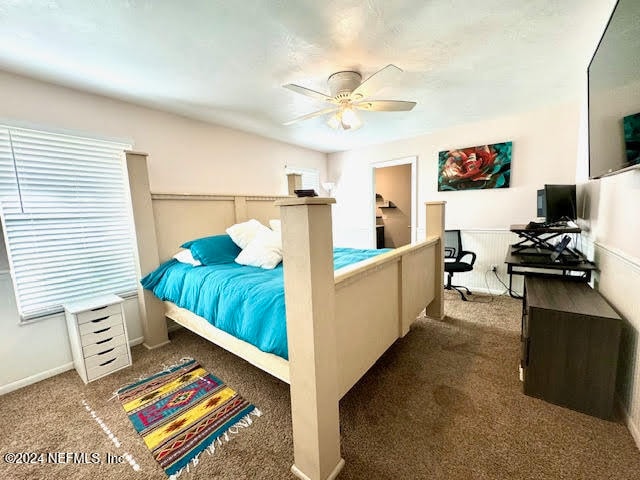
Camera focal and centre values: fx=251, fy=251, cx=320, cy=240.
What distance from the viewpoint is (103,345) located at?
203cm

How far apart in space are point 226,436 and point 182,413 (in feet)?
1.26

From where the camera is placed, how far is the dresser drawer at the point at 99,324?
1945 millimetres

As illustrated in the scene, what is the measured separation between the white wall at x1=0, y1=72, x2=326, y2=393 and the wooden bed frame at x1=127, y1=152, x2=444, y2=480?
424 mm

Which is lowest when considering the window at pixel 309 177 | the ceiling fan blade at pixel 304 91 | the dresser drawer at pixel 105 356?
the dresser drawer at pixel 105 356

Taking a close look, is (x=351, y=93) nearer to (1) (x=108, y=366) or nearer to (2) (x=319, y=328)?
(2) (x=319, y=328)

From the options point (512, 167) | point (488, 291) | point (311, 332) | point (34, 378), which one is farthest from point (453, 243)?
point (34, 378)

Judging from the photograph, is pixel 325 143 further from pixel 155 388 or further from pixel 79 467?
pixel 79 467

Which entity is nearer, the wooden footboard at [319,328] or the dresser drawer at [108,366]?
the wooden footboard at [319,328]

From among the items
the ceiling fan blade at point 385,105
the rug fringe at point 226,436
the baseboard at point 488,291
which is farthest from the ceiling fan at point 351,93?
the baseboard at point 488,291

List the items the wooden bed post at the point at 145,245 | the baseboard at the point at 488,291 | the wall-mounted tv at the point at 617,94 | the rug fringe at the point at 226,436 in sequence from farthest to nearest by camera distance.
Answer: the baseboard at the point at 488,291
the wooden bed post at the point at 145,245
the rug fringe at the point at 226,436
the wall-mounted tv at the point at 617,94

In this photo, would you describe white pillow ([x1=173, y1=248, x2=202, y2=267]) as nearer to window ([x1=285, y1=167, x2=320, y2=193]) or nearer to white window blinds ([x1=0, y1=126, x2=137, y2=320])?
white window blinds ([x1=0, y1=126, x2=137, y2=320])

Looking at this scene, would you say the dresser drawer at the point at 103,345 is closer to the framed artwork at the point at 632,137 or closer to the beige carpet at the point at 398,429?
the beige carpet at the point at 398,429

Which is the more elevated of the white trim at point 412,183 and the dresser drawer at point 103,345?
the white trim at point 412,183

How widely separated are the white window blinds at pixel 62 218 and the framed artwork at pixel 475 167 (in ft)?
13.0
